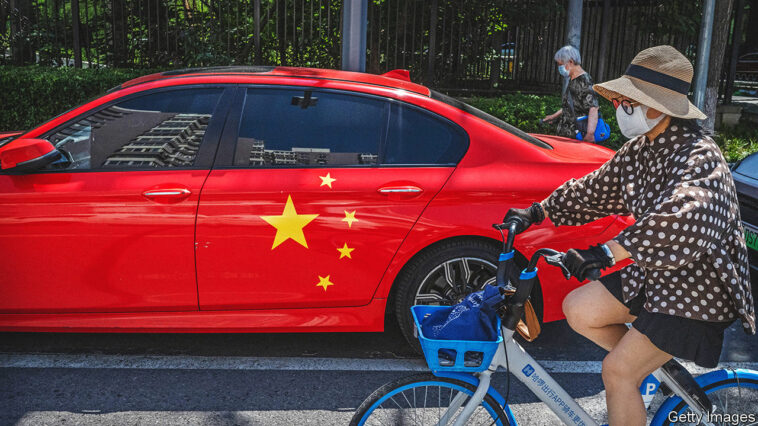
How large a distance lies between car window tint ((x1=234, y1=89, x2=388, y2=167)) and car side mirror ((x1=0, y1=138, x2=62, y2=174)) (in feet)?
3.10

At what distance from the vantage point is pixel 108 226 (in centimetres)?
395

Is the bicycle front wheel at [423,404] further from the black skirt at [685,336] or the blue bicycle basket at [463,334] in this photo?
the black skirt at [685,336]

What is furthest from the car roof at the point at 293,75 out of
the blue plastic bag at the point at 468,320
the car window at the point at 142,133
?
the blue plastic bag at the point at 468,320

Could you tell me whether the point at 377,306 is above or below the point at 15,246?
below

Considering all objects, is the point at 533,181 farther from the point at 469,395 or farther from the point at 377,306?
the point at 469,395

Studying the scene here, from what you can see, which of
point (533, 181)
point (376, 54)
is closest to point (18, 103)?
point (376, 54)

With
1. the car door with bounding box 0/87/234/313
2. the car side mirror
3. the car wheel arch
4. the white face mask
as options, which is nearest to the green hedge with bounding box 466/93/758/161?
the car wheel arch

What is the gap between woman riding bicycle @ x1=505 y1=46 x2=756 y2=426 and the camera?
239 cm

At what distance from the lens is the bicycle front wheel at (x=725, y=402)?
268 centimetres

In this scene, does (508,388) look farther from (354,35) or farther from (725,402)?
(354,35)

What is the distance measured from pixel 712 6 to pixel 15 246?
9078mm

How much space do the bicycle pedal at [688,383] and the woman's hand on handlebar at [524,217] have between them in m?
0.68

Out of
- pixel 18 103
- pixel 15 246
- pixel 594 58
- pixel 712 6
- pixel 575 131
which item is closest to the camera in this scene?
pixel 15 246

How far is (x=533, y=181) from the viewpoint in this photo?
4.16 metres
